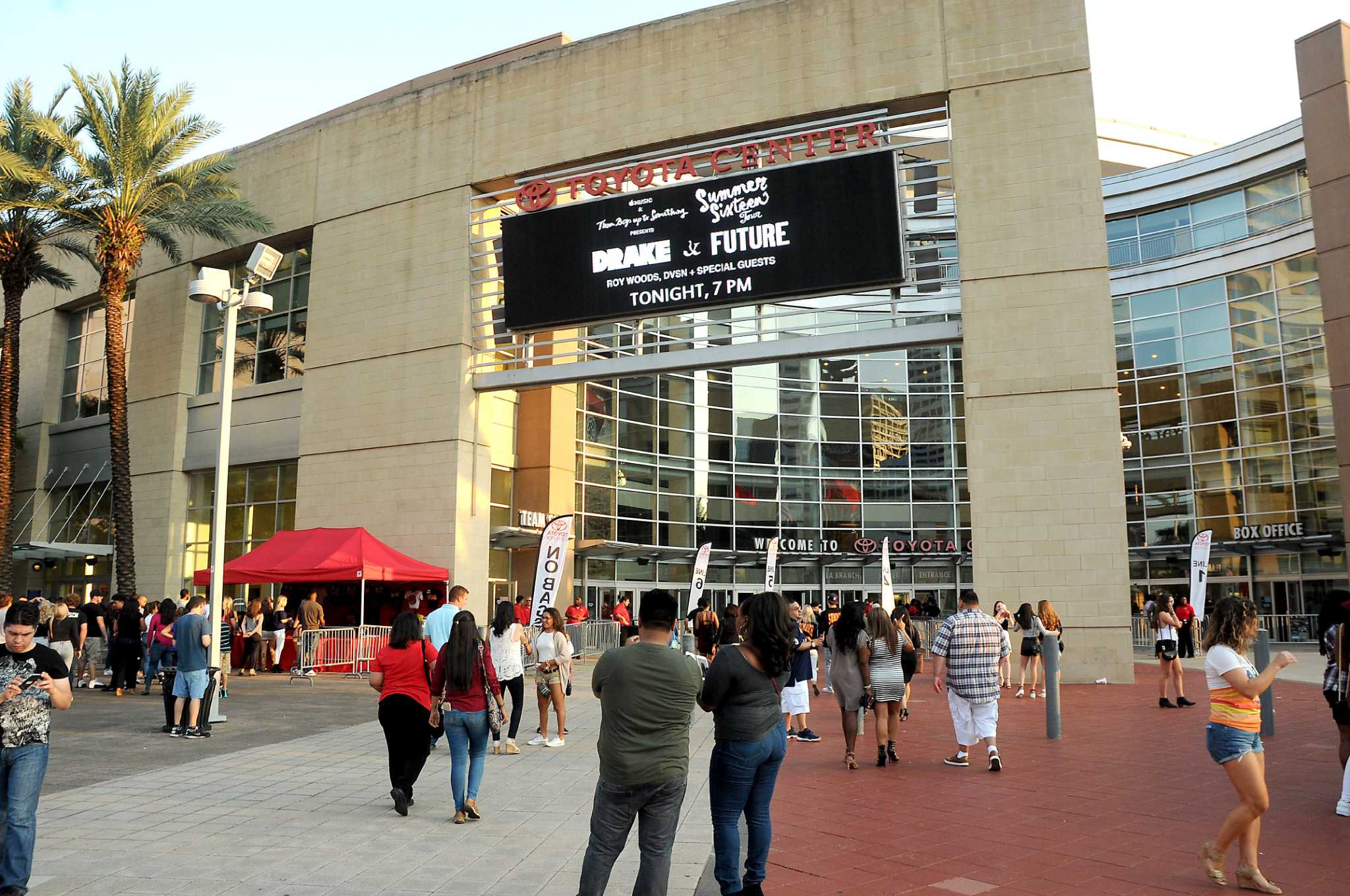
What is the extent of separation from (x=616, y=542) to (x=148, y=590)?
13.0m

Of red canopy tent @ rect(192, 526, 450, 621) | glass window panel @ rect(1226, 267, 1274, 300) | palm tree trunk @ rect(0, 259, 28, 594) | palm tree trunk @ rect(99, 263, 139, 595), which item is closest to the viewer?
red canopy tent @ rect(192, 526, 450, 621)

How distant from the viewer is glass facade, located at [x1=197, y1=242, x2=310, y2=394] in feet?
88.5

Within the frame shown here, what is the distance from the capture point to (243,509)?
89.9 ft

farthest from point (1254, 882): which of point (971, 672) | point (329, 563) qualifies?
point (329, 563)

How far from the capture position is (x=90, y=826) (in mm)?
7395

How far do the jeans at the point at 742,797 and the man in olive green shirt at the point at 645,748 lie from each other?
1.72 feet

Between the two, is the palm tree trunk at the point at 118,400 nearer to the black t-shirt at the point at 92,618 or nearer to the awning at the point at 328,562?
the awning at the point at 328,562

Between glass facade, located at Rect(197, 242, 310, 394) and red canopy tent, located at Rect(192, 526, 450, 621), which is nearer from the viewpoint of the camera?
red canopy tent, located at Rect(192, 526, 450, 621)

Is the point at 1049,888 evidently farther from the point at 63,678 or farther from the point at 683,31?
the point at 683,31

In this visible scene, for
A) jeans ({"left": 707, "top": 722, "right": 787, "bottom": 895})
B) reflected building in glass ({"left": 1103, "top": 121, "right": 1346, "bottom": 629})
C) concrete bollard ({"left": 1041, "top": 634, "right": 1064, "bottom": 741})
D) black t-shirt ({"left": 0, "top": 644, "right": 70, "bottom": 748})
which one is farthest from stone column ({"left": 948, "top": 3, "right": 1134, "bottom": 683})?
reflected building in glass ({"left": 1103, "top": 121, "right": 1346, "bottom": 629})

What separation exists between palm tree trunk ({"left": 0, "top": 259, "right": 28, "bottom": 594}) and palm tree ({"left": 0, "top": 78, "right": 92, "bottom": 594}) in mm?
17

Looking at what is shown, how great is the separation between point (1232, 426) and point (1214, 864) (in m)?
35.4

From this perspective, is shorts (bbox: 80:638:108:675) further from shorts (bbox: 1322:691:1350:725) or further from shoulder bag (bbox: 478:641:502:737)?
shorts (bbox: 1322:691:1350:725)

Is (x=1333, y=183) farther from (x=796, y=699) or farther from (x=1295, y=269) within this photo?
(x=796, y=699)
